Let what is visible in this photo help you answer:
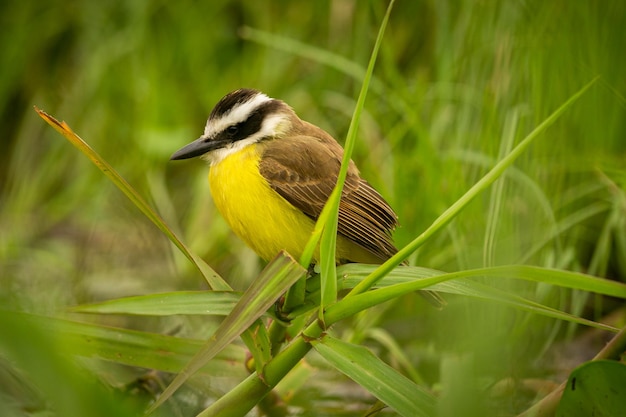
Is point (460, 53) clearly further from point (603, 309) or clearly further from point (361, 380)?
point (361, 380)

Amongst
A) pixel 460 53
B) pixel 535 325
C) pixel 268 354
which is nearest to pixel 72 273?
pixel 460 53

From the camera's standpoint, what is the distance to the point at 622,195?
3150 millimetres

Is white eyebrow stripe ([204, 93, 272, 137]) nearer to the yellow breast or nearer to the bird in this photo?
the bird

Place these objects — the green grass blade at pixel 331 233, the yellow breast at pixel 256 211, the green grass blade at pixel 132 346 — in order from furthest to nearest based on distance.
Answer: the yellow breast at pixel 256 211 < the green grass blade at pixel 132 346 < the green grass blade at pixel 331 233

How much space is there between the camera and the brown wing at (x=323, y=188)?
279cm

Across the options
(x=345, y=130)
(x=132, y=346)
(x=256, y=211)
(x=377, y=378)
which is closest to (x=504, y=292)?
(x=377, y=378)

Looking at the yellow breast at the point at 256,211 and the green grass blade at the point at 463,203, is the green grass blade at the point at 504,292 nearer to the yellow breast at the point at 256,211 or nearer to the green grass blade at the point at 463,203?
the green grass blade at the point at 463,203

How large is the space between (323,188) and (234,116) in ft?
1.18

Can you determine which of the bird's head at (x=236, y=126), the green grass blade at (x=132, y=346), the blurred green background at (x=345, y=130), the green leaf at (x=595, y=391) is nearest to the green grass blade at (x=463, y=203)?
the blurred green background at (x=345, y=130)

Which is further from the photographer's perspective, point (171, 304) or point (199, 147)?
point (199, 147)

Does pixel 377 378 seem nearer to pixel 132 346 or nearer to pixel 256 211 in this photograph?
pixel 132 346

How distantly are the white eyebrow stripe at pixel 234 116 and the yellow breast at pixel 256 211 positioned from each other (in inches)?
4.8

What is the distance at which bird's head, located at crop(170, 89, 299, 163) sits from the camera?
2891 millimetres

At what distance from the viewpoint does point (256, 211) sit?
2.75 m
